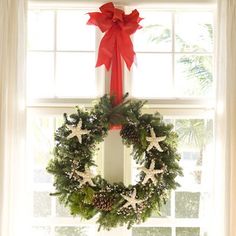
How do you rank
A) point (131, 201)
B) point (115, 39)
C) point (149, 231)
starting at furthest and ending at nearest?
1. point (149, 231)
2. point (115, 39)
3. point (131, 201)

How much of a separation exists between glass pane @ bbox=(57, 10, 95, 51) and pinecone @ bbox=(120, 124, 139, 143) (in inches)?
27.3

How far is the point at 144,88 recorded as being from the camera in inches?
130

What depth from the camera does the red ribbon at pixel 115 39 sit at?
301 cm

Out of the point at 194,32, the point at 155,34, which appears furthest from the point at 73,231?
the point at 194,32

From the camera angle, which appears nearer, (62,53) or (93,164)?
(93,164)

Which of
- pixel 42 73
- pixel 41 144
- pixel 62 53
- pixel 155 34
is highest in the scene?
pixel 155 34

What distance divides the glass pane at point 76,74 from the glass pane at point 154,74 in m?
0.34

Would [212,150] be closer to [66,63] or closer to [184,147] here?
[184,147]

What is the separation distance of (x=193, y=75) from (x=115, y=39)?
0.66m

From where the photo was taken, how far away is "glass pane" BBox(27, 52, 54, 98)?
10.7ft

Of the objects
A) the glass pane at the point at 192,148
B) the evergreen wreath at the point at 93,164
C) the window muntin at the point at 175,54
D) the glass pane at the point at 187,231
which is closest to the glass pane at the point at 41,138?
the evergreen wreath at the point at 93,164

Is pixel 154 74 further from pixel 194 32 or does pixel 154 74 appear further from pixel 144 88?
pixel 194 32

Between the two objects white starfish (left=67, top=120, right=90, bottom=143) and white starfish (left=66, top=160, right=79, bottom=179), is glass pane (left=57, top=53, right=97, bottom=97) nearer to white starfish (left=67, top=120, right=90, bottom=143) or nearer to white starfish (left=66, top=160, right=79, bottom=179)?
white starfish (left=67, top=120, right=90, bottom=143)

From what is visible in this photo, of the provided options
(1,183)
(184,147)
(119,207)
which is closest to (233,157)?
(184,147)
